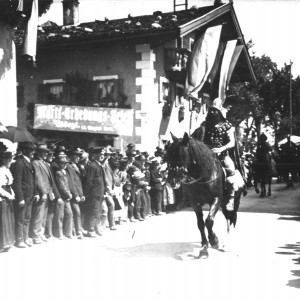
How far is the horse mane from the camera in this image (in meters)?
7.21

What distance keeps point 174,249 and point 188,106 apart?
13.3m

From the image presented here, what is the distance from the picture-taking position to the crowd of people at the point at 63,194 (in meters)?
8.45

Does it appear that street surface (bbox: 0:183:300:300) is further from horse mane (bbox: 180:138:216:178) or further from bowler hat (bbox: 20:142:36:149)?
bowler hat (bbox: 20:142:36:149)

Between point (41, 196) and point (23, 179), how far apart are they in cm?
52

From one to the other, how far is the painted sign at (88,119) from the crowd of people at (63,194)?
1743 millimetres

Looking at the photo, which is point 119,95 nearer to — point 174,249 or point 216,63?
point 216,63

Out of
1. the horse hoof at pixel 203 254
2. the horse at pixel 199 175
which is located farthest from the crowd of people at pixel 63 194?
the horse hoof at pixel 203 254

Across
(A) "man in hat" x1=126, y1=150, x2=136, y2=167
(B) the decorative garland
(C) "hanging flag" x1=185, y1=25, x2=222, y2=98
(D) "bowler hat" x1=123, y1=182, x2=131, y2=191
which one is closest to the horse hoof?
(D) "bowler hat" x1=123, y1=182, x2=131, y2=191

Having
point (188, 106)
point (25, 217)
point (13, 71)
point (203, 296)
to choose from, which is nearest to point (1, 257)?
point (25, 217)

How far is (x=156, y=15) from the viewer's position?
2038cm

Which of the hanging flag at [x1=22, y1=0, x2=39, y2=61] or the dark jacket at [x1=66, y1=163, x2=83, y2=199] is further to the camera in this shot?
the hanging flag at [x1=22, y1=0, x2=39, y2=61]

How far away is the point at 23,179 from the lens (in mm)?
8688

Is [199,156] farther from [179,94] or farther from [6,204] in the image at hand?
[179,94]

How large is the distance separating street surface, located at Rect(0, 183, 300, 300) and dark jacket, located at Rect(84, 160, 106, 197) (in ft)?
3.07
